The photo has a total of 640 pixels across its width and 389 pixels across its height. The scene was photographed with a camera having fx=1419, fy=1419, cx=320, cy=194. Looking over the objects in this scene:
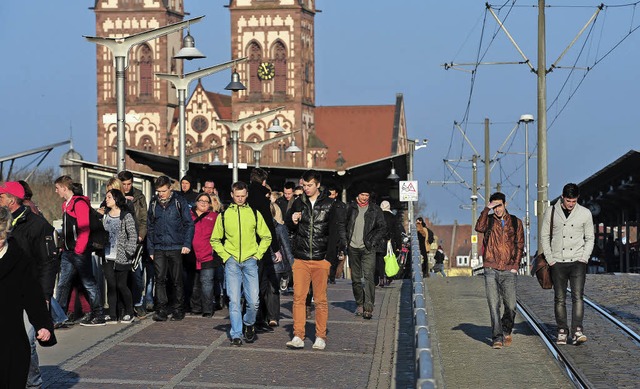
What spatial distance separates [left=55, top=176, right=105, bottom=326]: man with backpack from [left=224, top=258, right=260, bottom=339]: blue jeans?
204 centimetres

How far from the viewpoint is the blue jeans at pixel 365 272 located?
57.7ft

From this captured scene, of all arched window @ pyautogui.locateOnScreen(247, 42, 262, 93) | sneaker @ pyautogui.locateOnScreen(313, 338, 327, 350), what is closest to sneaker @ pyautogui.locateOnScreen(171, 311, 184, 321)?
sneaker @ pyautogui.locateOnScreen(313, 338, 327, 350)

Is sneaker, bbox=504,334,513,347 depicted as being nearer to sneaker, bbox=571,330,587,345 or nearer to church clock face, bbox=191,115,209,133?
sneaker, bbox=571,330,587,345

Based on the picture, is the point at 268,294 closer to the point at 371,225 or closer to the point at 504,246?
the point at 371,225

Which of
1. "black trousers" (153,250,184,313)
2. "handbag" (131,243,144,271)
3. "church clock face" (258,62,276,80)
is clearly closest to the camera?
"black trousers" (153,250,184,313)

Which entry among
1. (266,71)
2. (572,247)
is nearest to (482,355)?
(572,247)

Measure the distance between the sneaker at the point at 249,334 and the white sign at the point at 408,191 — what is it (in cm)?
2683

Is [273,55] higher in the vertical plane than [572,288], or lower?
higher

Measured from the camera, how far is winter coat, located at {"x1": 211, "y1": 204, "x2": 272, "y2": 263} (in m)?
14.6

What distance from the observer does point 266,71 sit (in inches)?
3583

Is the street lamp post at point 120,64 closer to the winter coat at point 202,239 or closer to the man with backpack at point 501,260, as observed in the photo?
the winter coat at point 202,239

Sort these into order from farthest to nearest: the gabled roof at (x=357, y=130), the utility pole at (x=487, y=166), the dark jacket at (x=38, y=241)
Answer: the gabled roof at (x=357, y=130) → the utility pole at (x=487, y=166) → the dark jacket at (x=38, y=241)

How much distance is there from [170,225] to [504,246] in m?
4.03

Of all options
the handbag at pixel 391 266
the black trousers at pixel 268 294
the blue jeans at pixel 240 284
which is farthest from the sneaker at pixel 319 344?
the handbag at pixel 391 266
